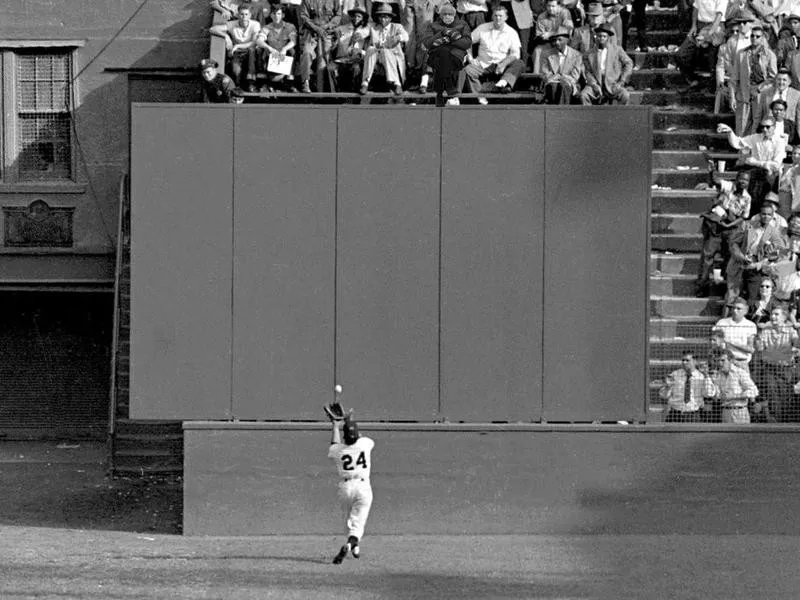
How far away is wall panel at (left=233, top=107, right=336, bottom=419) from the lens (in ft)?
58.0

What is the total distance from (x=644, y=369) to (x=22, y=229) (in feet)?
36.0

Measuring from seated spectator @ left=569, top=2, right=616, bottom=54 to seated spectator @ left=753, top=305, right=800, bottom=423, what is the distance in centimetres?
531

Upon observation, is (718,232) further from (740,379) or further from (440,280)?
(440,280)

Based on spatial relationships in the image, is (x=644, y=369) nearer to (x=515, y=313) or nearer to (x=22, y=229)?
(x=515, y=313)

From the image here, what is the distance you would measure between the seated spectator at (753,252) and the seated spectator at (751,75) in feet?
7.43

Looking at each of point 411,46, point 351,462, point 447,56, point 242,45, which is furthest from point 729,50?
point 351,462

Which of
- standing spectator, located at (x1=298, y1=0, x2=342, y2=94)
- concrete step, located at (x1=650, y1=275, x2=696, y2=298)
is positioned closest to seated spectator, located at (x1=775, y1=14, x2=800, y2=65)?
concrete step, located at (x1=650, y1=275, x2=696, y2=298)

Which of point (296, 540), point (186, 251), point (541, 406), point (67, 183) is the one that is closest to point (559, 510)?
point (541, 406)

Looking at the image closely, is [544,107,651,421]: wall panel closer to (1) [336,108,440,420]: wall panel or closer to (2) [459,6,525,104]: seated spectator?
(1) [336,108,440,420]: wall panel

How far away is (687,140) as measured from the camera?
21.8 metres

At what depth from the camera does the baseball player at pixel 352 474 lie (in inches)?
627

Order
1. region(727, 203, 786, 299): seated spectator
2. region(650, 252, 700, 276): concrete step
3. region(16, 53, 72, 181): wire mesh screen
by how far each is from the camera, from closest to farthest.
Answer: region(727, 203, 786, 299): seated spectator, region(650, 252, 700, 276): concrete step, region(16, 53, 72, 181): wire mesh screen

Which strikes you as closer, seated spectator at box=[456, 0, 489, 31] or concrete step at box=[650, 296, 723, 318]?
concrete step at box=[650, 296, 723, 318]

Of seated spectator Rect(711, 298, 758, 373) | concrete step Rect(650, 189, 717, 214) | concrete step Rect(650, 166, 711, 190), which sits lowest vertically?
seated spectator Rect(711, 298, 758, 373)
